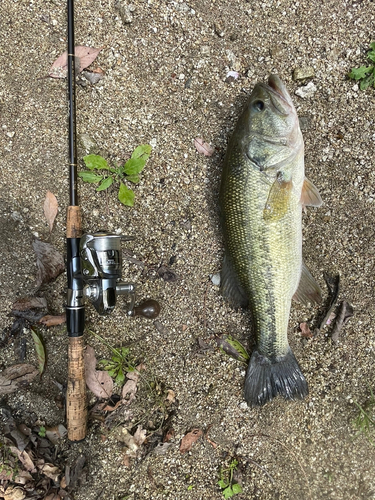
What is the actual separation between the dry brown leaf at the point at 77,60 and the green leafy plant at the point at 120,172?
710 mm

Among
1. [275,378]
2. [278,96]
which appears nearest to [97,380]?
[275,378]

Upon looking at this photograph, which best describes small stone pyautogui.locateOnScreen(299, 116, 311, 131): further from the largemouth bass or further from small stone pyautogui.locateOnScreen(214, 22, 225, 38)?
small stone pyautogui.locateOnScreen(214, 22, 225, 38)

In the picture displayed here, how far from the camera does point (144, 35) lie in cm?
285

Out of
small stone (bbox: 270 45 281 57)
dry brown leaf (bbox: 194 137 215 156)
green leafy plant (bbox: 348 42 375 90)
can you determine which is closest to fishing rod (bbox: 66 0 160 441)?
dry brown leaf (bbox: 194 137 215 156)

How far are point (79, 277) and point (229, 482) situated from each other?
202 centimetres

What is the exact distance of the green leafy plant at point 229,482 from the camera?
2.81m

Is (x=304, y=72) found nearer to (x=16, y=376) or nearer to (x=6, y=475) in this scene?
(x=16, y=376)

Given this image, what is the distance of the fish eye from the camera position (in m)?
2.44

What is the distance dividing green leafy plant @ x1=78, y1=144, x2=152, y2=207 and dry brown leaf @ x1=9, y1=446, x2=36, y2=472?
6.87 feet

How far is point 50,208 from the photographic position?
2.87m

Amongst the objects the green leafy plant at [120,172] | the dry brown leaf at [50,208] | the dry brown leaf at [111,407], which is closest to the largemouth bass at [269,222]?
the green leafy plant at [120,172]

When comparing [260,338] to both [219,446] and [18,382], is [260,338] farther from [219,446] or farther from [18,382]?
[18,382]

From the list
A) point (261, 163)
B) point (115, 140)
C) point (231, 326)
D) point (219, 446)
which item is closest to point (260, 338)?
point (231, 326)

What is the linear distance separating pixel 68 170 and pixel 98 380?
170 centimetres
